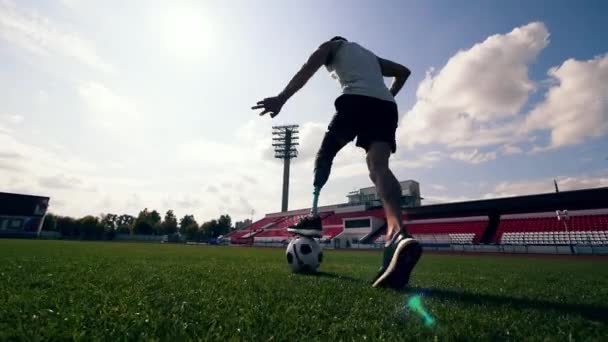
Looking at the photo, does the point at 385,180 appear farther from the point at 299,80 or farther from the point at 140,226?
the point at 140,226

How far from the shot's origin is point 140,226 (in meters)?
89.2

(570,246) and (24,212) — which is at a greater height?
(24,212)

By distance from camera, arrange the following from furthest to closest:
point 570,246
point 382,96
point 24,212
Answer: point 24,212, point 570,246, point 382,96

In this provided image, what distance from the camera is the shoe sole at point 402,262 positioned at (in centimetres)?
243

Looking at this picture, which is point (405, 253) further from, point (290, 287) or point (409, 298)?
point (290, 287)

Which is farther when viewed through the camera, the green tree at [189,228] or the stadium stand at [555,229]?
the green tree at [189,228]

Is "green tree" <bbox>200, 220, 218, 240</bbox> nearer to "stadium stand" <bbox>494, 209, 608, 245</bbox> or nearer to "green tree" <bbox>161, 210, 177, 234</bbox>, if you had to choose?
"green tree" <bbox>161, 210, 177, 234</bbox>

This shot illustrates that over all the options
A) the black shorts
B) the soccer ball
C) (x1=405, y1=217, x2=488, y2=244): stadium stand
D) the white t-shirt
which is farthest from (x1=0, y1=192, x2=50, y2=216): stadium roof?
the black shorts

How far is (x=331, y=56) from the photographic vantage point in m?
3.38

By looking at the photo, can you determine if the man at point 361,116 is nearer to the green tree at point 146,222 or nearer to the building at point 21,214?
the building at point 21,214

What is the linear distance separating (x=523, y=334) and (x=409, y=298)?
0.81 meters

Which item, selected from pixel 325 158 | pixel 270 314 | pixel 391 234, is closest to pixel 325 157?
pixel 325 158

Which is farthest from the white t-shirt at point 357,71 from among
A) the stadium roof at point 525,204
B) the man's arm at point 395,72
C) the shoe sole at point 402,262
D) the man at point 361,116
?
the stadium roof at point 525,204

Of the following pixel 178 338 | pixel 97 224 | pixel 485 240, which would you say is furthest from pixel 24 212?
pixel 178 338
